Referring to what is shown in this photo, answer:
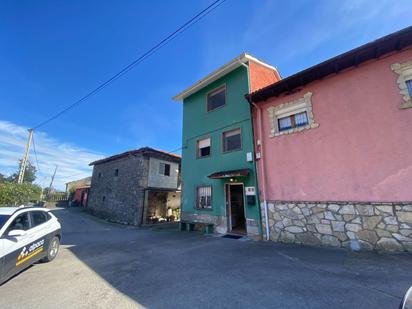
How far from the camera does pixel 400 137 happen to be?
5.85m

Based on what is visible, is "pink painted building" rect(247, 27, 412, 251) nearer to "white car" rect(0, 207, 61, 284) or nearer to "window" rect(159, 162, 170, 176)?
"white car" rect(0, 207, 61, 284)

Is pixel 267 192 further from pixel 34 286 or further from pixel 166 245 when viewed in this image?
pixel 34 286

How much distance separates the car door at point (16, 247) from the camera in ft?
13.7

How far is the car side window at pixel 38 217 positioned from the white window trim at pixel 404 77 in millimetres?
10529

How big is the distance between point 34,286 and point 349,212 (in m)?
8.32

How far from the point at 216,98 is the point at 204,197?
18.5ft

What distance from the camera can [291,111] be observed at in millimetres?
8438

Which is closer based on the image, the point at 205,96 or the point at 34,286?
the point at 34,286

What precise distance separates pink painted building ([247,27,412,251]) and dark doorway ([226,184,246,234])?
2.11 meters

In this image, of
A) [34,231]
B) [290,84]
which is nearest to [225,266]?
[34,231]

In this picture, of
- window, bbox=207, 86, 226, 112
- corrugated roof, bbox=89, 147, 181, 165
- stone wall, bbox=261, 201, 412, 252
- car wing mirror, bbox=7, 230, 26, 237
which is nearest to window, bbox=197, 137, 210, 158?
window, bbox=207, 86, 226, 112

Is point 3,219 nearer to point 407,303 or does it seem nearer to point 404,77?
point 407,303

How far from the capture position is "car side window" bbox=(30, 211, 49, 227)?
5535mm

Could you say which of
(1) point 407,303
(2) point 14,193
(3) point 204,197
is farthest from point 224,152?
(2) point 14,193
